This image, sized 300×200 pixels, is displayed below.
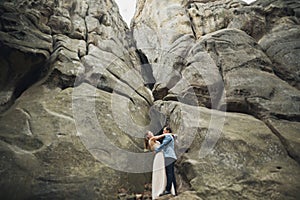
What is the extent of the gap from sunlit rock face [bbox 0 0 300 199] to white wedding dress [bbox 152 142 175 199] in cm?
80

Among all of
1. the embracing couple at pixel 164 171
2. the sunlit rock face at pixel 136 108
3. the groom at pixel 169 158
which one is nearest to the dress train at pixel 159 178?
the embracing couple at pixel 164 171

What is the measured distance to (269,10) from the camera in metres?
21.8

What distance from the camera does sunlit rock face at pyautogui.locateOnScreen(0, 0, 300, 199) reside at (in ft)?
30.5

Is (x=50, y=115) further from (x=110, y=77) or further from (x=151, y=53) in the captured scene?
(x=151, y=53)

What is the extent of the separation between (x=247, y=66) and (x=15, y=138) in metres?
12.9

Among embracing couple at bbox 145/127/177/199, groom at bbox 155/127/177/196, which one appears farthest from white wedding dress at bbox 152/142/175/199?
groom at bbox 155/127/177/196

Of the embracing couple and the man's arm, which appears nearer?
the embracing couple

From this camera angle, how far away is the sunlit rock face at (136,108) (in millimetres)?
9297

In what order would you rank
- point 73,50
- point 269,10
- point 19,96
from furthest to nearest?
point 269,10 < point 73,50 < point 19,96

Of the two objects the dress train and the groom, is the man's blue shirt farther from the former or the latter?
the dress train

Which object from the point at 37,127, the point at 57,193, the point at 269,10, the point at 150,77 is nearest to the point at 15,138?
the point at 37,127

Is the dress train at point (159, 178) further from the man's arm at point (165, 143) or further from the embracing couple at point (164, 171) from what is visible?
the man's arm at point (165, 143)

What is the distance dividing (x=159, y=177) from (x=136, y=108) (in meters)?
5.52

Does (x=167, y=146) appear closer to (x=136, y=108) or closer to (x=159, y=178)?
(x=159, y=178)
